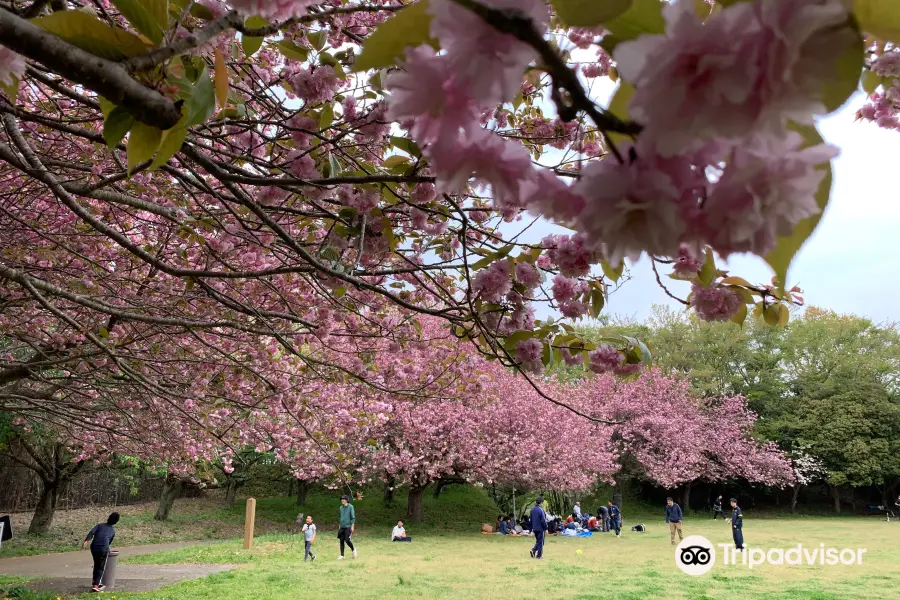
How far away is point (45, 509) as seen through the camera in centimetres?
1305

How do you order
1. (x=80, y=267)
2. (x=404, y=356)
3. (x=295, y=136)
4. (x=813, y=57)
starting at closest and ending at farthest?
(x=813, y=57), (x=295, y=136), (x=80, y=267), (x=404, y=356)

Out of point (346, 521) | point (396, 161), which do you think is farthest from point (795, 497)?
point (396, 161)

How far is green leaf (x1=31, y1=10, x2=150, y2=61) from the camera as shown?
0.71 metres

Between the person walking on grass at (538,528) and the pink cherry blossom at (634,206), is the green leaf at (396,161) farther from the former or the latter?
the person walking on grass at (538,528)

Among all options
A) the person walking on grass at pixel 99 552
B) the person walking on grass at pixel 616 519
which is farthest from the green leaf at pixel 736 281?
the person walking on grass at pixel 616 519

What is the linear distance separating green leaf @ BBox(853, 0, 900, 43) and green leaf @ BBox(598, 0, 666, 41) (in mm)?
161

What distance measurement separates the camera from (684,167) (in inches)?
21.3

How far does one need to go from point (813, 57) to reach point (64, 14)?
827 mm

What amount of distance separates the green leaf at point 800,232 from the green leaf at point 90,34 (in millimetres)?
813

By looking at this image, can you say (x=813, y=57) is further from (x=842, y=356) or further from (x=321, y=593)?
(x=842, y=356)

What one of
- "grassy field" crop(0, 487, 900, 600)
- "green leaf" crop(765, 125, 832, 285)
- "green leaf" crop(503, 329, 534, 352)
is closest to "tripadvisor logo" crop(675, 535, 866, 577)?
"grassy field" crop(0, 487, 900, 600)

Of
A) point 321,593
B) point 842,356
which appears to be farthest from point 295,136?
point 842,356

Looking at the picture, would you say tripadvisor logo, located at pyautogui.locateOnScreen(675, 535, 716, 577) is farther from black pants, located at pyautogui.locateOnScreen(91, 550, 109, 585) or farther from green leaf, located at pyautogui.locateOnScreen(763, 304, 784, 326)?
black pants, located at pyautogui.locateOnScreen(91, 550, 109, 585)

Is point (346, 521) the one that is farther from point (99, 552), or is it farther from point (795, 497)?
point (795, 497)
